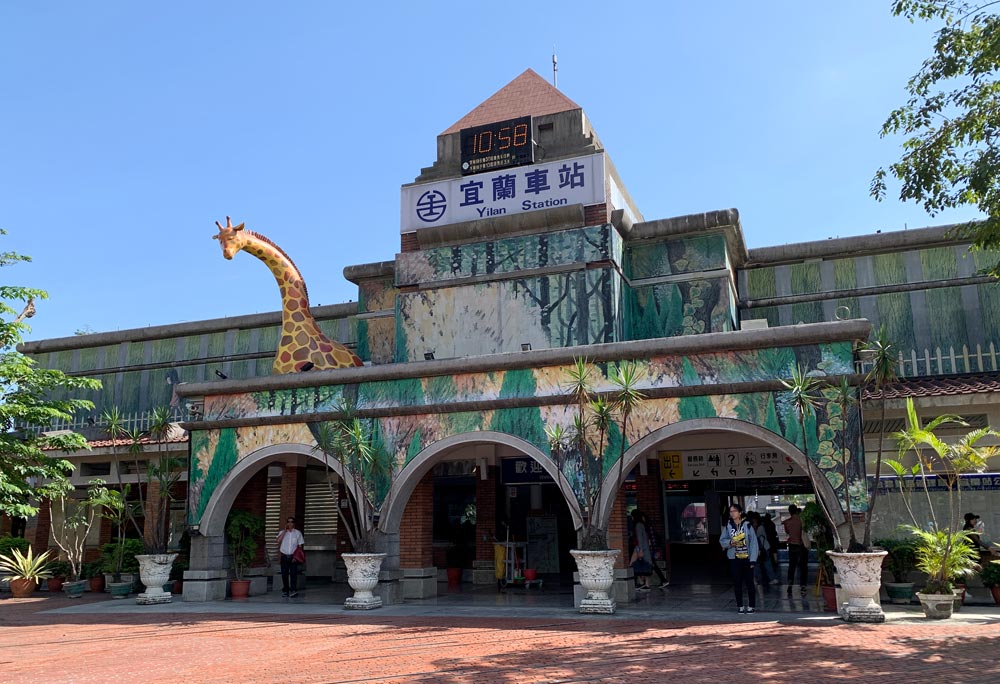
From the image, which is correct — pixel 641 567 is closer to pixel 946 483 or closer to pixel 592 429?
pixel 592 429

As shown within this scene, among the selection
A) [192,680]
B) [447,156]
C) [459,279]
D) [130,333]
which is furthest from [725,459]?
[130,333]

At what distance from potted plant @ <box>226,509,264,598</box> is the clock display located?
865 cm

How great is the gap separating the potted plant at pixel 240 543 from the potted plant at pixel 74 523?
3.42m

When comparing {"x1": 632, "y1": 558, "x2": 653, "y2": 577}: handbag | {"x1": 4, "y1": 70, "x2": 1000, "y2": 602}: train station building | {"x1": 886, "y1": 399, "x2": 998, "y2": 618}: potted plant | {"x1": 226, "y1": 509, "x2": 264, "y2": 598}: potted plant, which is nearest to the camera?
{"x1": 886, "y1": 399, "x2": 998, "y2": 618}: potted plant

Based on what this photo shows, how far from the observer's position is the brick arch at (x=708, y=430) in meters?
12.2

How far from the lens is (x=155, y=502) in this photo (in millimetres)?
19375

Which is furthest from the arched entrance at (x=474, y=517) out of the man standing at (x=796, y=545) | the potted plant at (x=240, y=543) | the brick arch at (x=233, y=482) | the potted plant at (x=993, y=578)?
the potted plant at (x=993, y=578)

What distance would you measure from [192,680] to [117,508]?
11.4 meters

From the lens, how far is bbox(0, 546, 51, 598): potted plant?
18.9 m

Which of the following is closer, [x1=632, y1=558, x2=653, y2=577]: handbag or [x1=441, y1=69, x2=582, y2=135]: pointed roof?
[x1=632, y1=558, x2=653, y2=577]: handbag

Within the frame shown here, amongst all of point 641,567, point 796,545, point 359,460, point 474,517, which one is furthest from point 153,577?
point 796,545

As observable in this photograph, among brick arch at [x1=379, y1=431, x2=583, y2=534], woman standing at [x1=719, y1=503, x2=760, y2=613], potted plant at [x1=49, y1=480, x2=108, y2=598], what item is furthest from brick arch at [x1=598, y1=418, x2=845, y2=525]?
potted plant at [x1=49, y1=480, x2=108, y2=598]

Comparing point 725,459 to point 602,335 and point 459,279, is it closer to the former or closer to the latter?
point 602,335

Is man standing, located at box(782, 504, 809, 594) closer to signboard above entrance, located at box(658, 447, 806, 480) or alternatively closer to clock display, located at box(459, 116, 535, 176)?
signboard above entrance, located at box(658, 447, 806, 480)
